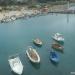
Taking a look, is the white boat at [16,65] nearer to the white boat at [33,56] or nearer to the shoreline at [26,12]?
the white boat at [33,56]

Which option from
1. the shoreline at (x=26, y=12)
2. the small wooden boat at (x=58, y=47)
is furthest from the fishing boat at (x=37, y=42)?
the shoreline at (x=26, y=12)

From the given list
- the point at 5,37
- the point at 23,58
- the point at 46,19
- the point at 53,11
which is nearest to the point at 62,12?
the point at 53,11

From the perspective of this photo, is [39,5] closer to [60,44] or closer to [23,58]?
[60,44]

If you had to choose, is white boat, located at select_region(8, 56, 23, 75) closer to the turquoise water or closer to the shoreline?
the turquoise water

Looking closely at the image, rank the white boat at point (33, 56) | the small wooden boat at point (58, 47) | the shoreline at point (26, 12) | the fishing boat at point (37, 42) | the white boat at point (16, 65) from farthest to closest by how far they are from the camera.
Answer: the shoreline at point (26, 12) < the fishing boat at point (37, 42) < the small wooden boat at point (58, 47) < the white boat at point (33, 56) < the white boat at point (16, 65)

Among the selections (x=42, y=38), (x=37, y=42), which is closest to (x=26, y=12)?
(x=42, y=38)
